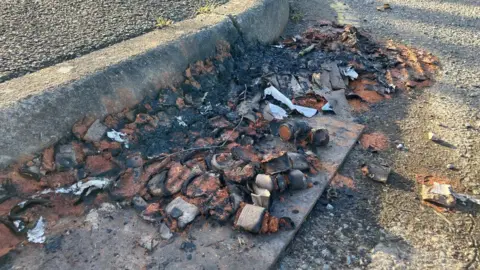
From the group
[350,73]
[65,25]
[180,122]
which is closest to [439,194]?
Answer: [350,73]

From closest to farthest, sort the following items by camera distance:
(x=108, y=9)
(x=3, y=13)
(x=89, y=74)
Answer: (x=89, y=74)
(x=3, y=13)
(x=108, y=9)

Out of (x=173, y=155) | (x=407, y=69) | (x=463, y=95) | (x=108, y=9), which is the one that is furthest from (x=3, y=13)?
(x=463, y=95)

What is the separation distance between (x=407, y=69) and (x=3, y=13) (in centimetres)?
434

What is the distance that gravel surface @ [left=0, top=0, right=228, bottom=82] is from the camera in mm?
2863

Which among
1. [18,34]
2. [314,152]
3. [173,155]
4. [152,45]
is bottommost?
[314,152]

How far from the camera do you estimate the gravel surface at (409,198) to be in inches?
87.5

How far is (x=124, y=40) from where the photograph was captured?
332 centimetres

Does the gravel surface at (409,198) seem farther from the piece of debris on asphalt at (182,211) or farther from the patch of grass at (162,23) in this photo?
the patch of grass at (162,23)

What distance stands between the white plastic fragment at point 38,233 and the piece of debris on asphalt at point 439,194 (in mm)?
2535

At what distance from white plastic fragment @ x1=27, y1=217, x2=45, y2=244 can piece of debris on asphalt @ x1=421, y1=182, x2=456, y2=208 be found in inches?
99.8

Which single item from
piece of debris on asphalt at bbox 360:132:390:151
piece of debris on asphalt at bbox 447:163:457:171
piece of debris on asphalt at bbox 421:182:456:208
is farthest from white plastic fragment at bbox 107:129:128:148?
piece of debris on asphalt at bbox 447:163:457:171

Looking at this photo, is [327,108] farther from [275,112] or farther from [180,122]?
[180,122]

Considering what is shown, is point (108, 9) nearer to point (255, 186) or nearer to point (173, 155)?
point (173, 155)

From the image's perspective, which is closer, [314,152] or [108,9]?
[314,152]
